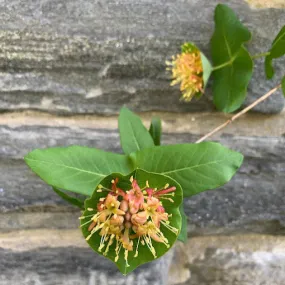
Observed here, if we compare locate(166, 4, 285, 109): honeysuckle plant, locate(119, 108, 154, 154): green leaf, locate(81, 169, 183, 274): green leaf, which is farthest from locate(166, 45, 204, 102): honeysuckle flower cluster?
locate(81, 169, 183, 274): green leaf

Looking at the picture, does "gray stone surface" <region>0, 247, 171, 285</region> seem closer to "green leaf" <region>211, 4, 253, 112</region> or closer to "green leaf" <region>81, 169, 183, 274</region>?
"green leaf" <region>81, 169, 183, 274</region>

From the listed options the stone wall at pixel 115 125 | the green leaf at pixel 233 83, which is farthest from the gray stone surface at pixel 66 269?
the green leaf at pixel 233 83

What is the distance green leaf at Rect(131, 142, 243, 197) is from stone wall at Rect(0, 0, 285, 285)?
6.4 inches

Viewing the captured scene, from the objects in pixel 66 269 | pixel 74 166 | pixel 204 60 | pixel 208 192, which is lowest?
pixel 66 269

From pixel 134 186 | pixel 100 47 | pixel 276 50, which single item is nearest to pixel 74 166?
pixel 134 186

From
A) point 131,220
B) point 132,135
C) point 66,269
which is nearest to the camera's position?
point 131,220

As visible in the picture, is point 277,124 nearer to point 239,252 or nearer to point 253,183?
point 253,183

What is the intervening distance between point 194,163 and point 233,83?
19 cm

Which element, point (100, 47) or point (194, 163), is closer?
point (194, 163)

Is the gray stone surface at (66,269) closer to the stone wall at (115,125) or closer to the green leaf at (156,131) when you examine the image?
the stone wall at (115,125)

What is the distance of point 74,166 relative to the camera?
53 cm

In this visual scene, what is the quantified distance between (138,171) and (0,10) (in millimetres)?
357

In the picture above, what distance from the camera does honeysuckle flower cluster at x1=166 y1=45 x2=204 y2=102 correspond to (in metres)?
0.63

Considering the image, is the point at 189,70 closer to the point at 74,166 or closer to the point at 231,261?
the point at 74,166
